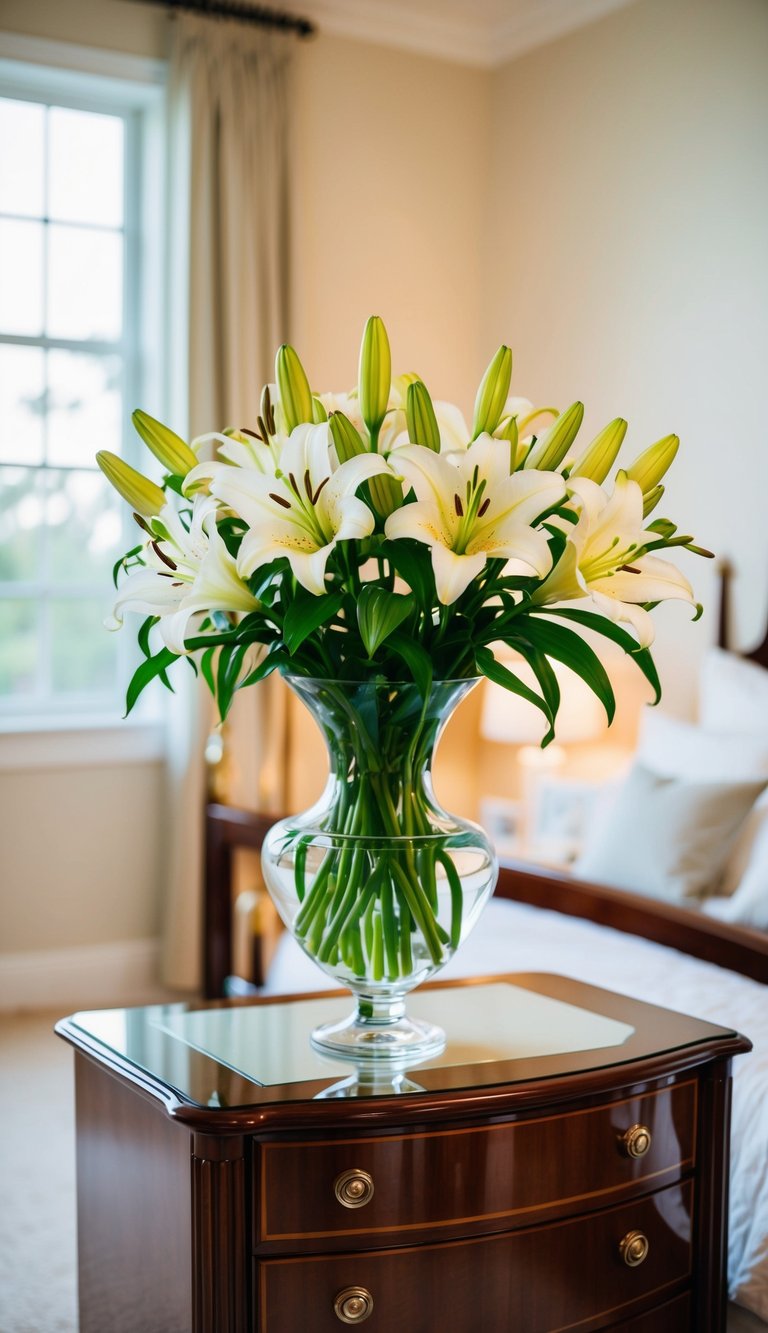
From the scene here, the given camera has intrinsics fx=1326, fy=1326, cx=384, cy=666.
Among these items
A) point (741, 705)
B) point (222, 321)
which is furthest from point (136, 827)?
point (741, 705)

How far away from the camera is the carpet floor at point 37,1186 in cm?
233

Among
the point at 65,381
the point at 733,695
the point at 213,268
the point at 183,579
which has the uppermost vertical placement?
the point at 213,268

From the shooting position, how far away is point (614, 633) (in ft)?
4.43

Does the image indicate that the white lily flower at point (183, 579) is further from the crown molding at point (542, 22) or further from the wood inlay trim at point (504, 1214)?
the crown molding at point (542, 22)

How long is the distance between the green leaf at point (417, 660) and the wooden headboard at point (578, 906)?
118 cm

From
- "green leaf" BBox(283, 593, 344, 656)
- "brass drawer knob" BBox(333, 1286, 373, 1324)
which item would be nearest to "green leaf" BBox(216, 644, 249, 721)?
"green leaf" BBox(283, 593, 344, 656)

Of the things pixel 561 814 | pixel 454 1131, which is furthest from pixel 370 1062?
pixel 561 814

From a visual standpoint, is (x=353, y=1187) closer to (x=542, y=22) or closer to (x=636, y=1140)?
(x=636, y=1140)

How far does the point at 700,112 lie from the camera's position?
3861mm

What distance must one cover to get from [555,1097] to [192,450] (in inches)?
31.7

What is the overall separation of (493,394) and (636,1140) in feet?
2.74

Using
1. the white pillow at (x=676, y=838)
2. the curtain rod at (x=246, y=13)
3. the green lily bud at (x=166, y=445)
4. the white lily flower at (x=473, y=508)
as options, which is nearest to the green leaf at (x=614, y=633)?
the white lily flower at (x=473, y=508)

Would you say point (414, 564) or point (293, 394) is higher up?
point (293, 394)

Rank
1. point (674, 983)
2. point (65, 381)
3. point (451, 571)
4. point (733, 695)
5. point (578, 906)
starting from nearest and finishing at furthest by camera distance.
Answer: point (451, 571) < point (674, 983) < point (578, 906) < point (733, 695) < point (65, 381)
